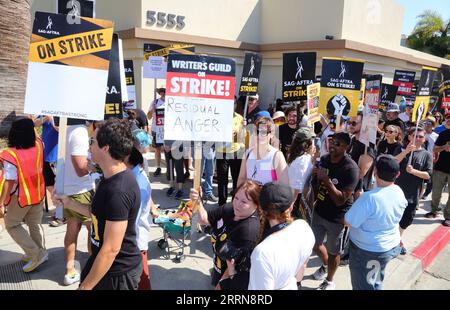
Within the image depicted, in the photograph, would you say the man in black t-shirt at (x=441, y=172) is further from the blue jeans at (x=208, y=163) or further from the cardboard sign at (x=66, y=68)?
the cardboard sign at (x=66, y=68)

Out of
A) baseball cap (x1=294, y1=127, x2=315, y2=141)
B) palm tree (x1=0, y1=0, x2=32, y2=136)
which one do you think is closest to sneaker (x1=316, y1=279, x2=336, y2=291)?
baseball cap (x1=294, y1=127, x2=315, y2=141)

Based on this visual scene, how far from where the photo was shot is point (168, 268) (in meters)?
4.45

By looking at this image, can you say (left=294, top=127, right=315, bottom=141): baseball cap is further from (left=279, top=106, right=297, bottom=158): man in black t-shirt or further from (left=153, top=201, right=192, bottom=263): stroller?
(left=279, top=106, right=297, bottom=158): man in black t-shirt

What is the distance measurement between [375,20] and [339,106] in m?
13.8

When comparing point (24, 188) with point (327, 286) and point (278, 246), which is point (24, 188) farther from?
point (327, 286)

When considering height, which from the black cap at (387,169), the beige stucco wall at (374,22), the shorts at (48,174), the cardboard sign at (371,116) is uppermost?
the beige stucco wall at (374,22)

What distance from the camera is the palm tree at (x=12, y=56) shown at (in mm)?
6980

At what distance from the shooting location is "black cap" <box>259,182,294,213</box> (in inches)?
96.3

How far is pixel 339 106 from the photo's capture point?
6031mm

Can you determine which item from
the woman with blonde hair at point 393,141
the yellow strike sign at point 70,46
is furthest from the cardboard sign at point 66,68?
the woman with blonde hair at point 393,141

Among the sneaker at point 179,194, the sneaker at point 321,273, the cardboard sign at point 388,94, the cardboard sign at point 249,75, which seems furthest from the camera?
the cardboard sign at point 388,94

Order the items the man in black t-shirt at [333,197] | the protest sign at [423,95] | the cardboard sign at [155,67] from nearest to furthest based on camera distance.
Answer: the man in black t-shirt at [333,197], the protest sign at [423,95], the cardboard sign at [155,67]

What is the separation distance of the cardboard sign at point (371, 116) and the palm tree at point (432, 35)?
28484 millimetres

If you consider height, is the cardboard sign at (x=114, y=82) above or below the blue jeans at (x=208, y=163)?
above
